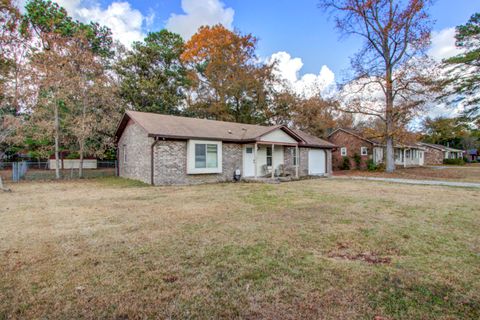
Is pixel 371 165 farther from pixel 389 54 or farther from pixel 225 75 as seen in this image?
pixel 225 75

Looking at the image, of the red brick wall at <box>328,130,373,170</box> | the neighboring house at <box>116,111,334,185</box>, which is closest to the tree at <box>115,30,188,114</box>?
the neighboring house at <box>116,111,334,185</box>

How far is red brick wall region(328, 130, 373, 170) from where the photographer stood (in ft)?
76.4

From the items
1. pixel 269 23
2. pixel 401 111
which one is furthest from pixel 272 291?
pixel 401 111

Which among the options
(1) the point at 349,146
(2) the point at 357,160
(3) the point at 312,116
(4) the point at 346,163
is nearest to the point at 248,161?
(4) the point at 346,163

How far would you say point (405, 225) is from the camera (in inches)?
200

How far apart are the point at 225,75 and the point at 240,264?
75.0 feet

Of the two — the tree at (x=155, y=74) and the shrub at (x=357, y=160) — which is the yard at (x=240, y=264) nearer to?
the tree at (x=155, y=74)

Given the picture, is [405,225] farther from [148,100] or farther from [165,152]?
[148,100]

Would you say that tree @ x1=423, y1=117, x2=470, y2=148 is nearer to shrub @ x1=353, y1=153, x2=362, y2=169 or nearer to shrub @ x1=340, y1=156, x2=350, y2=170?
shrub @ x1=353, y1=153, x2=362, y2=169

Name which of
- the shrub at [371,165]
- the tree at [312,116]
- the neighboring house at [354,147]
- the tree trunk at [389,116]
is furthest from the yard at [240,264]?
the tree at [312,116]

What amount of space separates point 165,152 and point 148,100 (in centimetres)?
1247

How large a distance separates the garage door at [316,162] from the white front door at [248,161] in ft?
17.1

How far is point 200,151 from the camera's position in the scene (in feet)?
41.0

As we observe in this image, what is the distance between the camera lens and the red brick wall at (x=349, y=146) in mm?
23298
